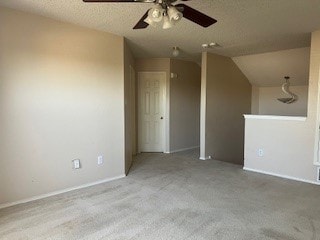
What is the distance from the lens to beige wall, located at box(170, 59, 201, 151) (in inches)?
233

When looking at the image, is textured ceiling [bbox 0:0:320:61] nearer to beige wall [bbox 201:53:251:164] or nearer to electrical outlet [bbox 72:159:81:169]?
beige wall [bbox 201:53:251:164]

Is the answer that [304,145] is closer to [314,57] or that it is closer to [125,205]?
[314,57]

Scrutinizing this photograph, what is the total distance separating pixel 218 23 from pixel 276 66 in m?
2.74

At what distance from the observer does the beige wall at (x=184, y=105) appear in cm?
591

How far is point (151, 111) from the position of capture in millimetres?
5891

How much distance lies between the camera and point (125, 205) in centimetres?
287

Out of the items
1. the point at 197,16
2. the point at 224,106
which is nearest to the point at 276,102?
the point at 224,106

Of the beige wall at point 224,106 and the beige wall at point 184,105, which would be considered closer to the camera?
the beige wall at point 224,106

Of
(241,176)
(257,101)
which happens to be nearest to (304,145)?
(241,176)

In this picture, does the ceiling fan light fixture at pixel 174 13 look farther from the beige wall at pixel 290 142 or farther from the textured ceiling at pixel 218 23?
the beige wall at pixel 290 142

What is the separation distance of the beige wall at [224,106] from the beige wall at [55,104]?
6.80 feet

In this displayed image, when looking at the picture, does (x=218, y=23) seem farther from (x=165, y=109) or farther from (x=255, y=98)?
(x=255, y=98)

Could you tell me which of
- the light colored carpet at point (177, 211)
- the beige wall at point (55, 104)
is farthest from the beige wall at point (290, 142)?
the beige wall at point (55, 104)

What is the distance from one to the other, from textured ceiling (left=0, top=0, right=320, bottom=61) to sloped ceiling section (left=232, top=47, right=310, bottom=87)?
0.40m
